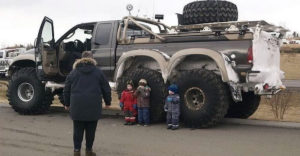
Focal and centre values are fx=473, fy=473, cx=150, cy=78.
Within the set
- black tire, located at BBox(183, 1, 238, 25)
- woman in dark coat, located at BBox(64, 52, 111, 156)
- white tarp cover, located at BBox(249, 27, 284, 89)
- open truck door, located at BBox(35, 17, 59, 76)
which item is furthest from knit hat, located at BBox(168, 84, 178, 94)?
open truck door, located at BBox(35, 17, 59, 76)

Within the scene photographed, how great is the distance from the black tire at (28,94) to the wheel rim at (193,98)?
4.15 m

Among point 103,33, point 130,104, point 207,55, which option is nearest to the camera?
point 207,55

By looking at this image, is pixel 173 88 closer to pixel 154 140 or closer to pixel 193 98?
pixel 193 98

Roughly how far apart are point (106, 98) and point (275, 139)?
10.1 feet

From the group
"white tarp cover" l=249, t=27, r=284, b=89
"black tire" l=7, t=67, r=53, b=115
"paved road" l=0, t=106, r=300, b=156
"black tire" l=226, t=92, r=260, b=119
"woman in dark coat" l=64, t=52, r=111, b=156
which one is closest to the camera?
"woman in dark coat" l=64, t=52, r=111, b=156

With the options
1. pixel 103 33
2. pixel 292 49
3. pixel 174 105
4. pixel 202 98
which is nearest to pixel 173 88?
pixel 174 105

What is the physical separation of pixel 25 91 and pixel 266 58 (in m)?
6.15

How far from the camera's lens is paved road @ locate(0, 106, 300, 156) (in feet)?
22.8

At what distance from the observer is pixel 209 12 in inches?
434

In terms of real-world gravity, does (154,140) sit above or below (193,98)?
below

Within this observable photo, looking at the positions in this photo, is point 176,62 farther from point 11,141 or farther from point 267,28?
point 11,141

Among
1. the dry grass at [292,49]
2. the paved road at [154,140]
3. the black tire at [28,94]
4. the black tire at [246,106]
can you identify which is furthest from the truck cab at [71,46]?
the dry grass at [292,49]

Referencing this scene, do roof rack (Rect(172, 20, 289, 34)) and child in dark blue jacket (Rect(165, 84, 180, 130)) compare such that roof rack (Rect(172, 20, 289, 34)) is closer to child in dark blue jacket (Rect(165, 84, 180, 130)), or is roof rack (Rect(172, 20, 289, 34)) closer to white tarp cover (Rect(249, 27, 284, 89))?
white tarp cover (Rect(249, 27, 284, 89))

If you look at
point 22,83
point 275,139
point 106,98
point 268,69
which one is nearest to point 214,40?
point 268,69
